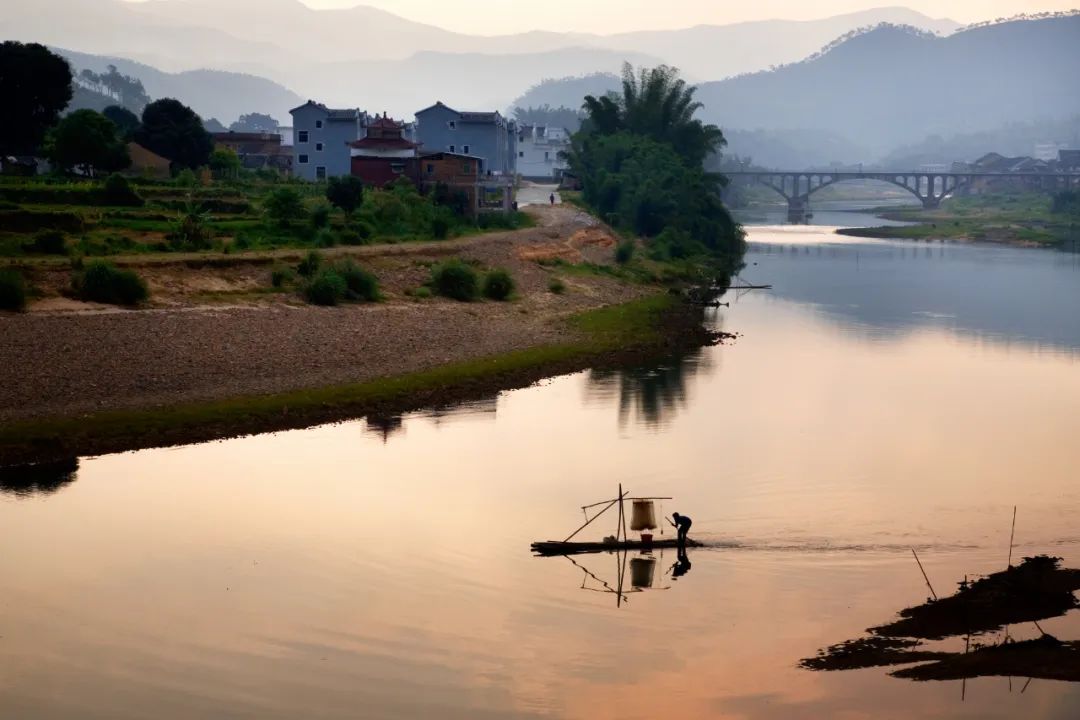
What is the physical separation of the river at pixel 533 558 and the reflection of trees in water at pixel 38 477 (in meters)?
0.14

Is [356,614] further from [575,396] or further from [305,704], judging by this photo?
[575,396]

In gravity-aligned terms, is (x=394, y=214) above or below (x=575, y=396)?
above

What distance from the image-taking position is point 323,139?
9550cm

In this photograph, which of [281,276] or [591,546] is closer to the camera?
[591,546]

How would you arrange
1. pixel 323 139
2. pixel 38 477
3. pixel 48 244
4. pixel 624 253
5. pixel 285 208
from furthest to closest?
1. pixel 323 139
2. pixel 624 253
3. pixel 285 208
4. pixel 48 244
5. pixel 38 477

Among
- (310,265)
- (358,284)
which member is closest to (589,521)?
(358,284)

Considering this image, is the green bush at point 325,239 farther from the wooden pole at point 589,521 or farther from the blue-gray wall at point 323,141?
the blue-gray wall at point 323,141

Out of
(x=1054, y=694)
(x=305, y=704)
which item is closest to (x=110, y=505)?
(x=305, y=704)

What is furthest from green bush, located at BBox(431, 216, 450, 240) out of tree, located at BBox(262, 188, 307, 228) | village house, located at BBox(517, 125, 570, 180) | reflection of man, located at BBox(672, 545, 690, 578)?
village house, located at BBox(517, 125, 570, 180)

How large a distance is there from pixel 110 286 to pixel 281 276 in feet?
23.6

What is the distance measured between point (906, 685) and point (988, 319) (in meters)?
46.0

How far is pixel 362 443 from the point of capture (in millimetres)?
33688

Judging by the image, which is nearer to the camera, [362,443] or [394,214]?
[362,443]

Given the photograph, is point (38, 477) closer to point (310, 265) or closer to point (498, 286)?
point (310, 265)
